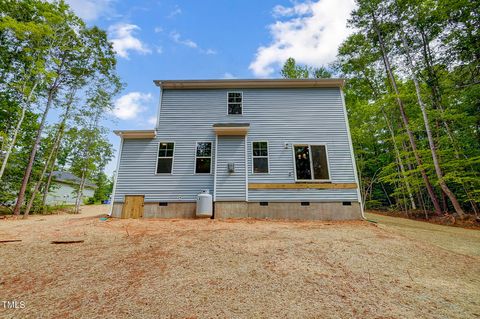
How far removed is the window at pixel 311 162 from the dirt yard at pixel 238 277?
11.3 feet

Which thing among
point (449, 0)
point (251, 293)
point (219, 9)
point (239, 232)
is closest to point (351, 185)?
point (239, 232)

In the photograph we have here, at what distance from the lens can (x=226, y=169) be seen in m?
8.44

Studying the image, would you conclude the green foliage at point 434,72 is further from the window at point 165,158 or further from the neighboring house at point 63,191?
the neighboring house at point 63,191

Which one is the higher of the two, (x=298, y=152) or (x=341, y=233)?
(x=298, y=152)

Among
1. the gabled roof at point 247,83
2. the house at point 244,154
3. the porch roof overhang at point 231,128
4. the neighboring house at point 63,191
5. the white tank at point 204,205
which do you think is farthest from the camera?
the neighboring house at point 63,191

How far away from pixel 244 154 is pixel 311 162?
308 cm

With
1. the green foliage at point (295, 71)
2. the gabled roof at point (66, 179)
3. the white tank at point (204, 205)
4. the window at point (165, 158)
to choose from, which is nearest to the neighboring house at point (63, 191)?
the gabled roof at point (66, 179)

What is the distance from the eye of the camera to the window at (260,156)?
337 inches

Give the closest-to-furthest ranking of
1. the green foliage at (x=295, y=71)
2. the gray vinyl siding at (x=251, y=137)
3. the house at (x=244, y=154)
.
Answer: the house at (x=244, y=154)
the gray vinyl siding at (x=251, y=137)
the green foliage at (x=295, y=71)

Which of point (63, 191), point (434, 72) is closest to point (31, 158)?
point (63, 191)

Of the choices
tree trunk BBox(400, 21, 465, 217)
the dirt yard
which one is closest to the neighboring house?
the dirt yard

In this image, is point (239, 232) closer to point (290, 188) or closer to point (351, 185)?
point (290, 188)

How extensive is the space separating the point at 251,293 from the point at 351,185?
287 inches

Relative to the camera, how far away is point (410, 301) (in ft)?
8.18
